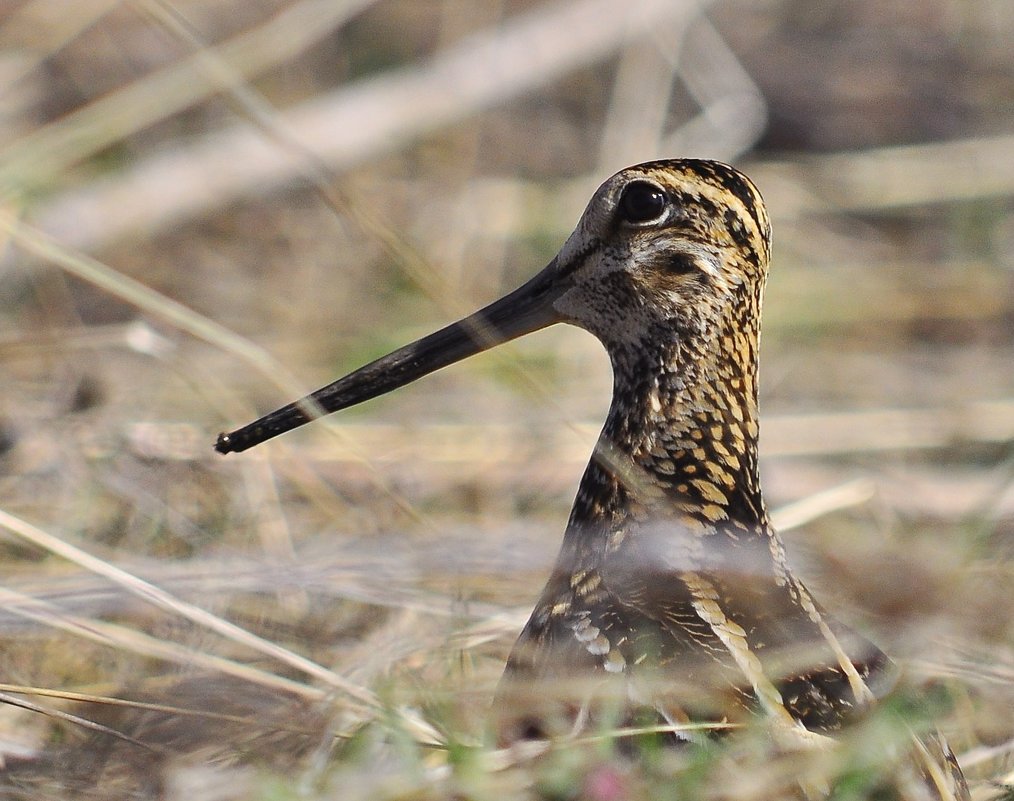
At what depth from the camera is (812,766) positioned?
1.95 meters

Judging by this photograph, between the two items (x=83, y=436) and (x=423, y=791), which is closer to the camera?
(x=423, y=791)

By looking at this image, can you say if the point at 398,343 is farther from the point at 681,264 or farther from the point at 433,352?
the point at 681,264

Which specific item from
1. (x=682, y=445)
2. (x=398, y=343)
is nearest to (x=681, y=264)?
(x=682, y=445)

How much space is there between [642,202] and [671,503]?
0.46 meters

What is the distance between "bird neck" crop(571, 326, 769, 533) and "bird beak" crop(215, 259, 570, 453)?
0.58ft

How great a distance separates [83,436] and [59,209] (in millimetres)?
1475

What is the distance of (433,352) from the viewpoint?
8.24 feet

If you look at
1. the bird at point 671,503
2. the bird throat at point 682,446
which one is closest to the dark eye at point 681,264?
the bird at point 671,503

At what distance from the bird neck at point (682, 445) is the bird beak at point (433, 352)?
18 centimetres

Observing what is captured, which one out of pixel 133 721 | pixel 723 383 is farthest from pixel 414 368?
pixel 133 721

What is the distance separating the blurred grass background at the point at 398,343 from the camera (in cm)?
237

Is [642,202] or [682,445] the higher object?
[642,202]

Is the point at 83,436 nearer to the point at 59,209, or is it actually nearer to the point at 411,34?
the point at 59,209

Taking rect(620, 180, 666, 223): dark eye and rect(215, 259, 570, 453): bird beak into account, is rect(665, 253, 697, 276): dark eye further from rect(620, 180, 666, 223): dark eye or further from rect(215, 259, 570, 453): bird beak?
rect(215, 259, 570, 453): bird beak
